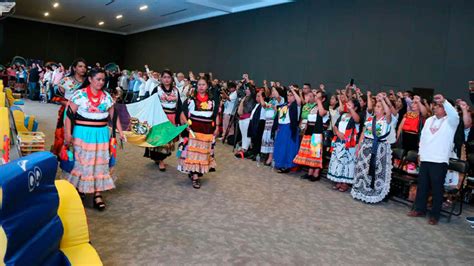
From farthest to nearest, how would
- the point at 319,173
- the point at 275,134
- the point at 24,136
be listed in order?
the point at 275,134, the point at 319,173, the point at 24,136

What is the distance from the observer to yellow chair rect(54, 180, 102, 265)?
80.1 inches

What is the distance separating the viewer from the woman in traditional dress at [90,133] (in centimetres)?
388

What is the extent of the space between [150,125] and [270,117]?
8.60 feet

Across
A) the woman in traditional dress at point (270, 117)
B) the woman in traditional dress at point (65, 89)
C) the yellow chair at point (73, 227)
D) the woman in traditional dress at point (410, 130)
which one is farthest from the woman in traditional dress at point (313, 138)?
the yellow chair at point (73, 227)

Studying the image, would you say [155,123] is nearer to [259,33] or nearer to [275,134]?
[275,134]

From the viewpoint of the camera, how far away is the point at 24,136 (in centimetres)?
450

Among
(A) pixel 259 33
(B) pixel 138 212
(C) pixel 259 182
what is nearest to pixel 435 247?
(C) pixel 259 182

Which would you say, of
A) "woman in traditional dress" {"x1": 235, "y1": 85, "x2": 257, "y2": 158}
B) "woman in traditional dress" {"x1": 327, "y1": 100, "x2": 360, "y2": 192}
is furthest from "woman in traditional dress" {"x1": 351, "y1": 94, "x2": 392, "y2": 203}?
"woman in traditional dress" {"x1": 235, "y1": 85, "x2": 257, "y2": 158}

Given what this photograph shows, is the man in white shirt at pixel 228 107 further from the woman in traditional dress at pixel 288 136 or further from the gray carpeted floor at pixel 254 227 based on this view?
the gray carpeted floor at pixel 254 227

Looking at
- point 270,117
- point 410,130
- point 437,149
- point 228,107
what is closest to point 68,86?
point 270,117

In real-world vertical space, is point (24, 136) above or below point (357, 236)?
above

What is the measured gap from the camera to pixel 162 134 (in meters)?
5.81

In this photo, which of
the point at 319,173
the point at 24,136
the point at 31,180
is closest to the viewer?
the point at 31,180

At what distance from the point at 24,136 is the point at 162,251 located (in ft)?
7.73
